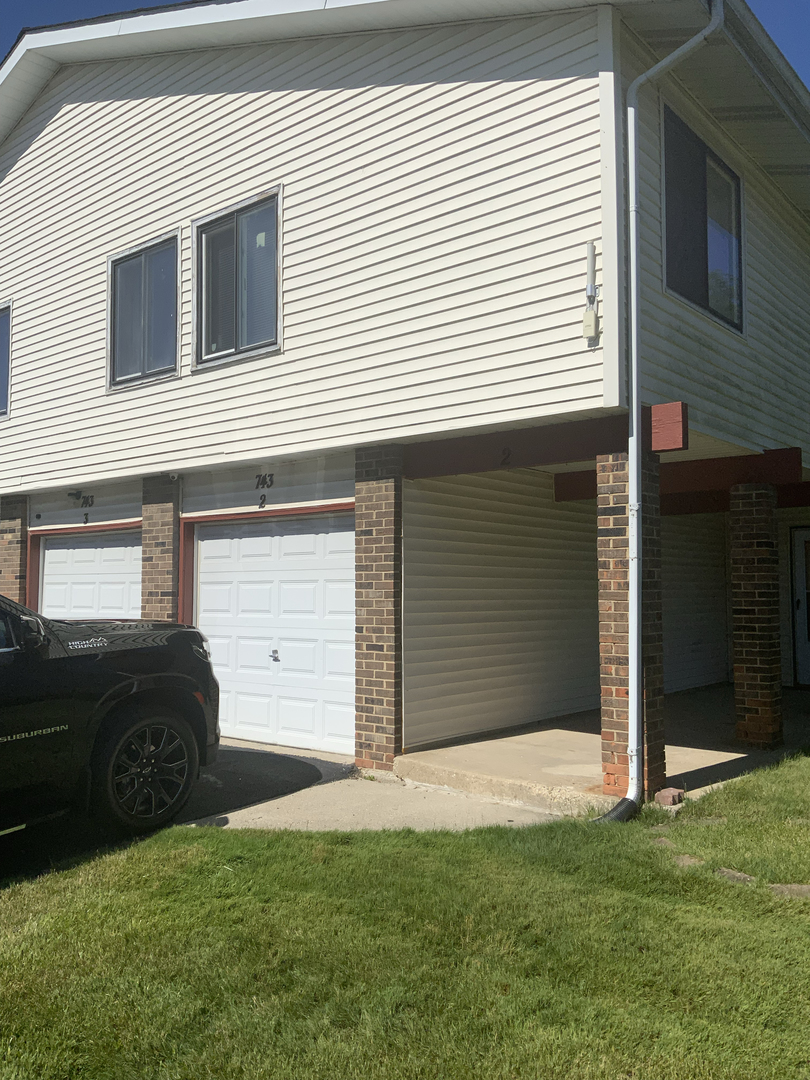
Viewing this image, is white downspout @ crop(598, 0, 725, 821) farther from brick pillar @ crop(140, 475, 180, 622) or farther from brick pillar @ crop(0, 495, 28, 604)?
brick pillar @ crop(0, 495, 28, 604)

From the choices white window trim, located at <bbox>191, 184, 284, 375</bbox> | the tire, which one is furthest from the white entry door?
the tire

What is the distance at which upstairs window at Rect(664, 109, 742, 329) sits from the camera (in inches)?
297

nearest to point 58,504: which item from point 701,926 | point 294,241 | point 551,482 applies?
point 294,241

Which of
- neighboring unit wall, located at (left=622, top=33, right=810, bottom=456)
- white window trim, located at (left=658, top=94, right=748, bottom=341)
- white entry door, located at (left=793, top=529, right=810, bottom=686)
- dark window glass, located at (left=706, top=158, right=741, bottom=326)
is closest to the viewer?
neighboring unit wall, located at (left=622, top=33, right=810, bottom=456)

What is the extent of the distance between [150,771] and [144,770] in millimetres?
49

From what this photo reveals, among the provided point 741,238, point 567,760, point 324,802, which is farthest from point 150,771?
point 741,238

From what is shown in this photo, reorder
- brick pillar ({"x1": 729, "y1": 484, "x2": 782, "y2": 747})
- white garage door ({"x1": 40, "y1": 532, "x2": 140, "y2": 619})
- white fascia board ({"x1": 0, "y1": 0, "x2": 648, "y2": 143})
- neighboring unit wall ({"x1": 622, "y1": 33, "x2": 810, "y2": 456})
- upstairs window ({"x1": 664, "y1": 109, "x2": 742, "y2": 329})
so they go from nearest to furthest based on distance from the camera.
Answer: neighboring unit wall ({"x1": 622, "y1": 33, "x2": 810, "y2": 456}) < white fascia board ({"x1": 0, "y1": 0, "x2": 648, "y2": 143}) < upstairs window ({"x1": 664, "y1": 109, "x2": 742, "y2": 329}) < brick pillar ({"x1": 729, "y1": 484, "x2": 782, "y2": 747}) < white garage door ({"x1": 40, "y1": 532, "x2": 140, "y2": 619})

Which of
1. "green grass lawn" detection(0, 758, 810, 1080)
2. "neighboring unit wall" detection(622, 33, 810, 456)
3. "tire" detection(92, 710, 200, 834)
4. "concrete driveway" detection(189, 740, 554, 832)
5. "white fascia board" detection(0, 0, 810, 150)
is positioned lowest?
"concrete driveway" detection(189, 740, 554, 832)

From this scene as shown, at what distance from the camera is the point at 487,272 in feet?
23.8

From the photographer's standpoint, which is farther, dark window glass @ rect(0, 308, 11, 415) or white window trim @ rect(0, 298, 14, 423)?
dark window glass @ rect(0, 308, 11, 415)

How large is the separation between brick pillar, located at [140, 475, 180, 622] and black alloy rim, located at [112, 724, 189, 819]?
Result: 4.28 metres

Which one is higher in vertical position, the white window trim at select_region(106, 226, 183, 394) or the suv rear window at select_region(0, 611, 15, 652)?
the white window trim at select_region(106, 226, 183, 394)

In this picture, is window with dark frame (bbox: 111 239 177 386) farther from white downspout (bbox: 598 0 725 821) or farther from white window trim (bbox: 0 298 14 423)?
white downspout (bbox: 598 0 725 821)

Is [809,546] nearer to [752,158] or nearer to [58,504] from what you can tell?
[752,158]
